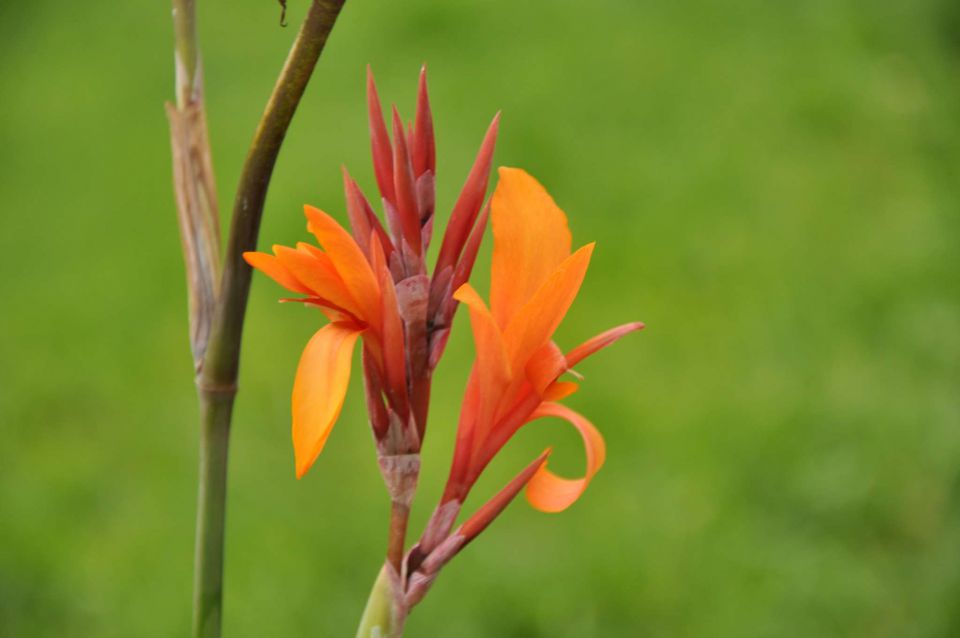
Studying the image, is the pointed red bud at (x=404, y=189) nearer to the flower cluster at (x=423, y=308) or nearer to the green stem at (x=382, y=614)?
the flower cluster at (x=423, y=308)

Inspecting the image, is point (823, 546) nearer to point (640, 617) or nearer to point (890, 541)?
point (890, 541)

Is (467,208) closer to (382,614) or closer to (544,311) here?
(544,311)

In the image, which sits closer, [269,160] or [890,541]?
[269,160]

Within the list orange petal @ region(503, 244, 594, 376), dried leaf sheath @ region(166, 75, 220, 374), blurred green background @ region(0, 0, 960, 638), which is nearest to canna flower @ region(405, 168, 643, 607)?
orange petal @ region(503, 244, 594, 376)

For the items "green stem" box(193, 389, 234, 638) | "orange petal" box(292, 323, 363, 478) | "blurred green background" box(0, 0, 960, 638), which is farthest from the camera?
"blurred green background" box(0, 0, 960, 638)

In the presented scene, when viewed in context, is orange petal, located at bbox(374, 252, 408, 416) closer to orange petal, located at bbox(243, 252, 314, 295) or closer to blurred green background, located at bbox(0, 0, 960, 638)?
orange petal, located at bbox(243, 252, 314, 295)

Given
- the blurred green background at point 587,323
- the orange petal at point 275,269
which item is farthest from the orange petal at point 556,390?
the blurred green background at point 587,323

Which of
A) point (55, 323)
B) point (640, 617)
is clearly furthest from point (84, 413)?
point (640, 617)
